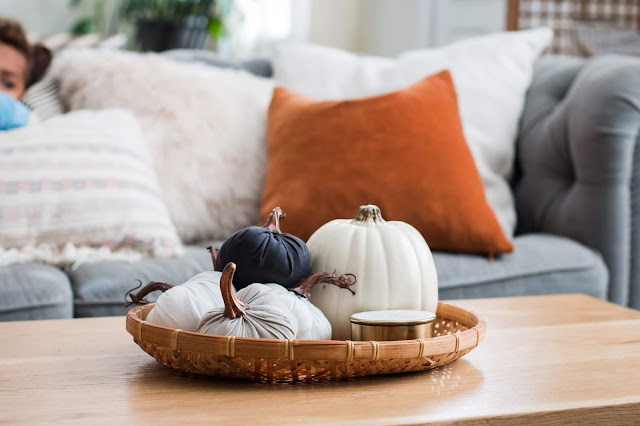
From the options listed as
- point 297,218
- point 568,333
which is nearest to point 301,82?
point 297,218

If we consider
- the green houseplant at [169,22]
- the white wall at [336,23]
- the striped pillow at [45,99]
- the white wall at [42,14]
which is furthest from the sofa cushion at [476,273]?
the white wall at [336,23]

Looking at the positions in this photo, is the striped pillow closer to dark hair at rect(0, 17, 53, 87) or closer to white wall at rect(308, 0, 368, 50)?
dark hair at rect(0, 17, 53, 87)

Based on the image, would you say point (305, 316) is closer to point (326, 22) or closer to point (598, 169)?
point (598, 169)

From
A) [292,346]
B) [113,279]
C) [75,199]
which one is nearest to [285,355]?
[292,346]

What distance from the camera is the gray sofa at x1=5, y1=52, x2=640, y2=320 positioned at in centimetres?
122

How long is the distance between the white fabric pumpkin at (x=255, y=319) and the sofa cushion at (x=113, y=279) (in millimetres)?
600

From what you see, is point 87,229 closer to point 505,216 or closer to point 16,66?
point 16,66

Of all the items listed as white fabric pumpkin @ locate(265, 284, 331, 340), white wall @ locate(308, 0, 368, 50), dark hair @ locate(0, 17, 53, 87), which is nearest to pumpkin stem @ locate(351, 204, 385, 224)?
white fabric pumpkin @ locate(265, 284, 331, 340)

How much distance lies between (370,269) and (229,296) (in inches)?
6.2

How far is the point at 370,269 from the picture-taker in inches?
27.3

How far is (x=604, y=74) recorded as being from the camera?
164cm

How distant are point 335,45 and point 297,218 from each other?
355cm

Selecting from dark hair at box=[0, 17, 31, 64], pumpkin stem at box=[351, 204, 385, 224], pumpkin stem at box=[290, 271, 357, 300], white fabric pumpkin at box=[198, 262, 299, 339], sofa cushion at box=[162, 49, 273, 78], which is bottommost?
white fabric pumpkin at box=[198, 262, 299, 339]

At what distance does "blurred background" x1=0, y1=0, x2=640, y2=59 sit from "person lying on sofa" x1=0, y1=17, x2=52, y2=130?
1850 millimetres
